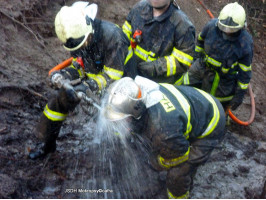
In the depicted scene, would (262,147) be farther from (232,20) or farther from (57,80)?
(57,80)

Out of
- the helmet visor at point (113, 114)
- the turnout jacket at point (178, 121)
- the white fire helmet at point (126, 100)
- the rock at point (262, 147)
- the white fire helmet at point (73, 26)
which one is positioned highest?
the white fire helmet at point (73, 26)

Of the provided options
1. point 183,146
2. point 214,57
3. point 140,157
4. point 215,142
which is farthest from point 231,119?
point 183,146

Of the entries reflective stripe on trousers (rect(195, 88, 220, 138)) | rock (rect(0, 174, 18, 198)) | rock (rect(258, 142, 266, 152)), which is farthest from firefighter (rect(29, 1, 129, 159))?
rock (rect(258, 142, 266, 152))

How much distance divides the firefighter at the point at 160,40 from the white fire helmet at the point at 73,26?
634 mm

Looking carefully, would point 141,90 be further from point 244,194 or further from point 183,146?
point 244,194

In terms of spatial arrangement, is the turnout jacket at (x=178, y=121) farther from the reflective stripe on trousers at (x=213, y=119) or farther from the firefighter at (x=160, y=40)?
the firefighter at (x=160, y=40)

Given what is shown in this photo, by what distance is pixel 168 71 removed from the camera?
403cm

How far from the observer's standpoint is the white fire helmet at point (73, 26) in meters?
3.21

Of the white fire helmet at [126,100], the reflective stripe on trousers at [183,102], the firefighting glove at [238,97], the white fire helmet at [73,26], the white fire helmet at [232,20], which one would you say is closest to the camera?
the white fire helmet at [126,100]

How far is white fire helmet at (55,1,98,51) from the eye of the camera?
3207mm

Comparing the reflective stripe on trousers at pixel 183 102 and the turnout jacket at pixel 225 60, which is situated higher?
the reflective stripe on trousers at pixel 183 102

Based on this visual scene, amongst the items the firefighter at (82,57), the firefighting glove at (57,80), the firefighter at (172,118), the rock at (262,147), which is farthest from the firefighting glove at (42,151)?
the rock at (262,147)

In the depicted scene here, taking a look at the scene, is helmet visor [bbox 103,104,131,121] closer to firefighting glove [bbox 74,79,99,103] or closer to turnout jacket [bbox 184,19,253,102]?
firefighting glove [bbox 74,79,99,103]

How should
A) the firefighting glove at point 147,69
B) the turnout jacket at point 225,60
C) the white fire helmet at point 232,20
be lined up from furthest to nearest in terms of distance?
the turnout jacket at point 225,60
the white fire helmet at point 232,20
the firefighting glove at point 147,69
